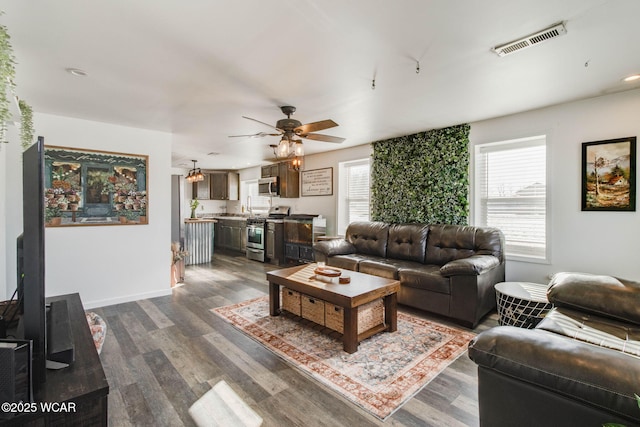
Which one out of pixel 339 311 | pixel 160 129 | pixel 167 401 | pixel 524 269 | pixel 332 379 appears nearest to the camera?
pixel 167 401

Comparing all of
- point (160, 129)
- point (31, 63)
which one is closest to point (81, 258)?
point (160, 129)

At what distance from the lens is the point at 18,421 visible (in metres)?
0.95

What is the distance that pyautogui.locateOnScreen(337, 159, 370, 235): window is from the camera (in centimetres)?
578

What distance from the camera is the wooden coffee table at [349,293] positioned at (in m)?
2.64

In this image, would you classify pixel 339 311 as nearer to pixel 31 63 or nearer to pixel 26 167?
pixel 26 167

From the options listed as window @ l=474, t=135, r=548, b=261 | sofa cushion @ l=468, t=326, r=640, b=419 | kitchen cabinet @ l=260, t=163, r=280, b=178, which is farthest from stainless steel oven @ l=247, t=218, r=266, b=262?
sofa cushion @ l=468, t=326, r=640, b=419

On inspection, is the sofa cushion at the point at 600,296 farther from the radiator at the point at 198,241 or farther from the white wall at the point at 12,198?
the radiator at the point at 198,241

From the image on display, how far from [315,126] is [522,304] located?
2.72 meters

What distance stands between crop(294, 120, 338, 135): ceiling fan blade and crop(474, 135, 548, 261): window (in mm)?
2459

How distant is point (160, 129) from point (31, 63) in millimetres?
1997

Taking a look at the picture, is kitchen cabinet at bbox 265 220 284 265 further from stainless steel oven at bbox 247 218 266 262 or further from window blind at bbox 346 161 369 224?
window blind at bbox 346 161 369 224

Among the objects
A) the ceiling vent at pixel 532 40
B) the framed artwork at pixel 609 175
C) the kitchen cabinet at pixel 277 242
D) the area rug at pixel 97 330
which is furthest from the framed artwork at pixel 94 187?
the framed artwork at pixel 609 175

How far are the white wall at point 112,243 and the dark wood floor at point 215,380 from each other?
610 mm

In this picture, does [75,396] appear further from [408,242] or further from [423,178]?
[423,178]
